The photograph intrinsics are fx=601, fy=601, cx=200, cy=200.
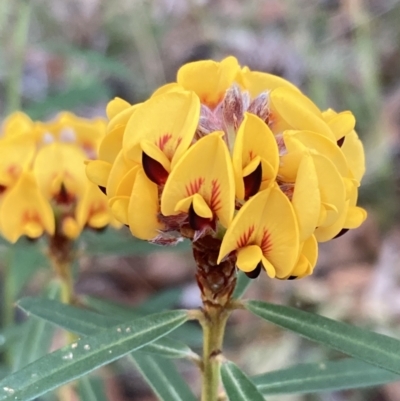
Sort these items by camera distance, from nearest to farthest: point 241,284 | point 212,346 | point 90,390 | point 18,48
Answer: point 212,346
point 241,284
point 90,390
point 18,48

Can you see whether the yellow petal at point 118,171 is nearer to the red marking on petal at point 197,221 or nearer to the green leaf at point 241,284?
the red marking on petal at point 197,221

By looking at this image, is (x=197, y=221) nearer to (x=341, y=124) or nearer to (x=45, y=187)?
(x=341, y=124)

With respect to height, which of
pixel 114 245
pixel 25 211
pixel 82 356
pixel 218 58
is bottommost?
pixel 82 356

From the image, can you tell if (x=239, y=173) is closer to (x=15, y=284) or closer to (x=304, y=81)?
(x=15, y=284)

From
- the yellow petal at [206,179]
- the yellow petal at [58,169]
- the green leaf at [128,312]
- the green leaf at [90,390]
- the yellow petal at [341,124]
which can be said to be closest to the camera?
the yellow petal at [206,179]

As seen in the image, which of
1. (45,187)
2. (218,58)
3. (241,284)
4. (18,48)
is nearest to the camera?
(241,284)

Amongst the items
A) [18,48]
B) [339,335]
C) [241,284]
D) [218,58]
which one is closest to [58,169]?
[241,284]

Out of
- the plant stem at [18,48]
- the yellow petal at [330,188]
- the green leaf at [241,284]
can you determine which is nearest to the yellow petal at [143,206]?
the yellow petal at [330,188]
